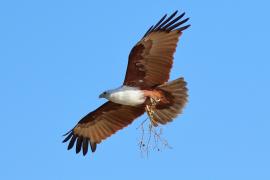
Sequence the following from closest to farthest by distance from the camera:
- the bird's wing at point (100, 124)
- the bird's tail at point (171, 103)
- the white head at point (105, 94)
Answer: the white head at point (105, 94) → the bird's tail at point (171, 103) → the bird's wing at point (100, 124)

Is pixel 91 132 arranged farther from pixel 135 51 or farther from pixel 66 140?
pixel 135 51

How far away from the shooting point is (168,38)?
1489 cm

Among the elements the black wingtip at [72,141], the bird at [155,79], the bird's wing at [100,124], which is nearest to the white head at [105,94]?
the bird at [155,79]

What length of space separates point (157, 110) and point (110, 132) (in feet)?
4.07

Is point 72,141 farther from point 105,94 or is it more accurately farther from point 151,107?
point 151,107

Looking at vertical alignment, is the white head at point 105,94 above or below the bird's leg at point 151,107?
above

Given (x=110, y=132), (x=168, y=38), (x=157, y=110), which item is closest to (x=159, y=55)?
(x=168, y=38)

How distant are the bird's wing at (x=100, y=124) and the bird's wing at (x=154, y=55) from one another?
2.42ft

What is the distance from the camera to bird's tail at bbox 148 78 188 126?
14930 mm

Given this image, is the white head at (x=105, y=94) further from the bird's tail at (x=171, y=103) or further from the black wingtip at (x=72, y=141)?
the black wingtip at (x=72, y=141)

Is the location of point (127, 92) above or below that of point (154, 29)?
below

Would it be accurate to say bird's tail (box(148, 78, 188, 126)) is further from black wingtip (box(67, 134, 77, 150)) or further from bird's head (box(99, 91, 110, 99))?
black wingtip (box(67, 134, 77, 150))

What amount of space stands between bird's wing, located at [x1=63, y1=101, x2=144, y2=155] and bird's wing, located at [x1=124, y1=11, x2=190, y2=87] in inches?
29.1

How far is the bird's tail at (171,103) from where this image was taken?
14.9 meters
